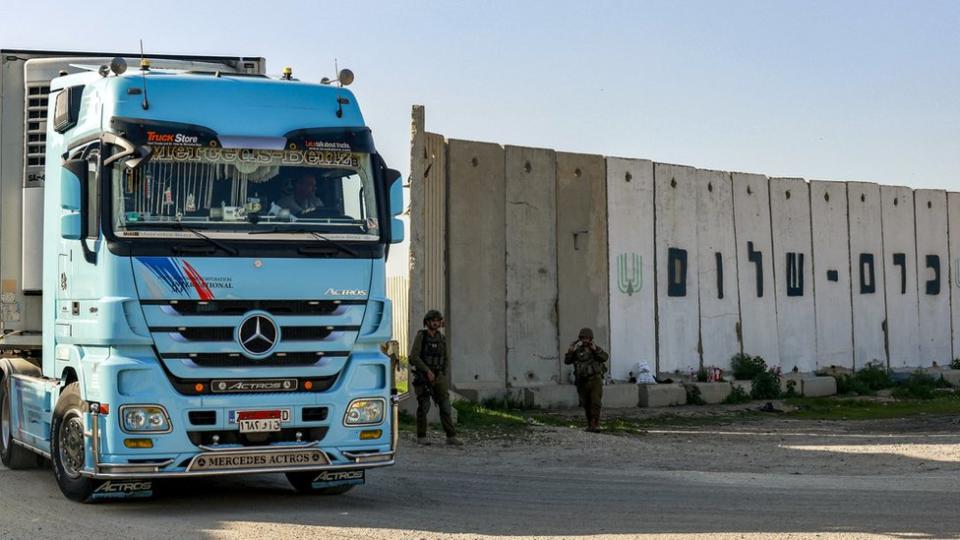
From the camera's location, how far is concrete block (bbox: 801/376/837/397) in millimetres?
25656

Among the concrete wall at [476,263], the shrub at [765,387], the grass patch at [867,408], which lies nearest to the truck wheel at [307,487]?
the concrete wall at [476,263]

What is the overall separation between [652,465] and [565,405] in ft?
21.0

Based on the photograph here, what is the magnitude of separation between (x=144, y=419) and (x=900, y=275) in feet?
74.2

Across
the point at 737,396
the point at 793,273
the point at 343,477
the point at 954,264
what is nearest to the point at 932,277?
the point at 954,264

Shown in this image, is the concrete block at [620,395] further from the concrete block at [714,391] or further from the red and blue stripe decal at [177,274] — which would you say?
the red and blue stripe decal at [177,274]

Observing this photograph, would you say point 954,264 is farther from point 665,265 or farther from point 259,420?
point 259,420

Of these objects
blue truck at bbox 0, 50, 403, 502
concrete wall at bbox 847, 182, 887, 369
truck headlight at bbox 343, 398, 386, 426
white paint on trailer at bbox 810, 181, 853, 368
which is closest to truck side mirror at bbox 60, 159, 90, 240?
blue truck at bbox 0, 50, 403, 502

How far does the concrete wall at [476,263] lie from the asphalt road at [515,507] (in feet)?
21.1

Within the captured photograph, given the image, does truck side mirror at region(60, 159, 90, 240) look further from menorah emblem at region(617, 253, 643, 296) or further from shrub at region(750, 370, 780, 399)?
shrub at region(750, 370, 780, 399)

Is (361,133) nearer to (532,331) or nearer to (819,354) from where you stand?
(532,331)

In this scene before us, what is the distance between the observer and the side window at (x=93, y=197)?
10352 mm

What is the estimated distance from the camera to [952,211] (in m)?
31.2

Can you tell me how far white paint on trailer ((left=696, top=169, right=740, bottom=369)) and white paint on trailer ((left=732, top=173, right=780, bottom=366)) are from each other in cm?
21

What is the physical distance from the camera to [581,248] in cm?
2300
